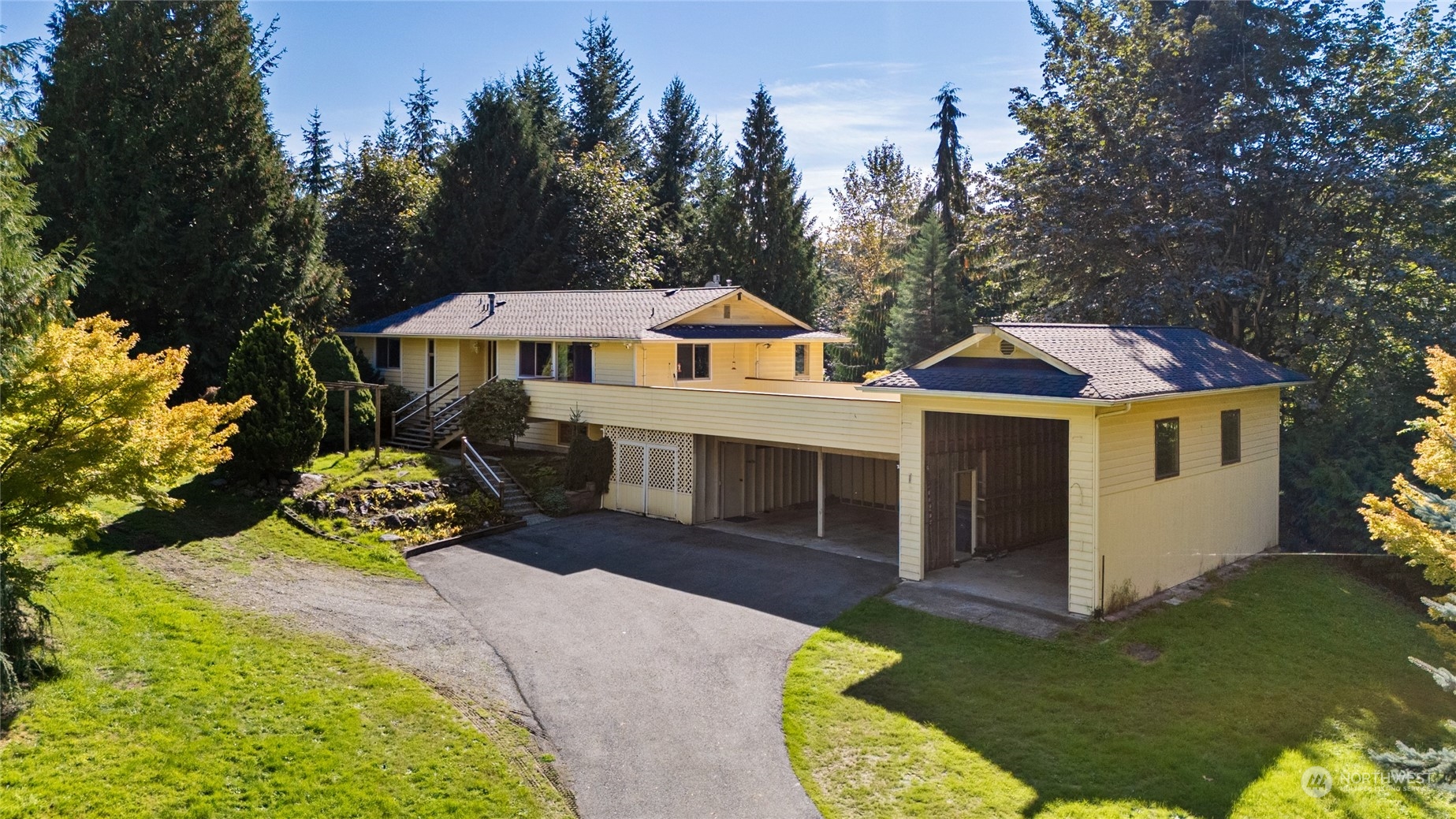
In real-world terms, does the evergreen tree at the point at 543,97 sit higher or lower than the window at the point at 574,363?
higher

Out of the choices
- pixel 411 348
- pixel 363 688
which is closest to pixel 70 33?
pixel 411 348

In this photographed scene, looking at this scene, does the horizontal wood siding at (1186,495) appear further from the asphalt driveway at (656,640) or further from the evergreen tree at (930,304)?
the evergreen tree at (930,304)

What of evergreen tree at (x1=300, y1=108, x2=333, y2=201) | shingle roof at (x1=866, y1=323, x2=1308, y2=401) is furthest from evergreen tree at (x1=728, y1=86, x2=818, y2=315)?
shingle roof at (x1=866, y1=323, x2=1308, y2=401)

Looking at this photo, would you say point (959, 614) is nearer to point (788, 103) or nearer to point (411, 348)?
point (411, 348)

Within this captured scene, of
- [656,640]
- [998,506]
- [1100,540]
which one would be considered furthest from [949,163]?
[656,640]

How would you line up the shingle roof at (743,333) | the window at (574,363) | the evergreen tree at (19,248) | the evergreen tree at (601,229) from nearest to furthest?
the evergreen tree at (19,248)
the shingle roof at (743,333)
the window at (574,363)
the evergreen tree at (601,229)

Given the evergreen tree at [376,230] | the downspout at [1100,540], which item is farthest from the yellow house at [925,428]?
the evergreen tree at [376,230]

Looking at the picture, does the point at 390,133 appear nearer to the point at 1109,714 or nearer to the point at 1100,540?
the point at 1100,540
